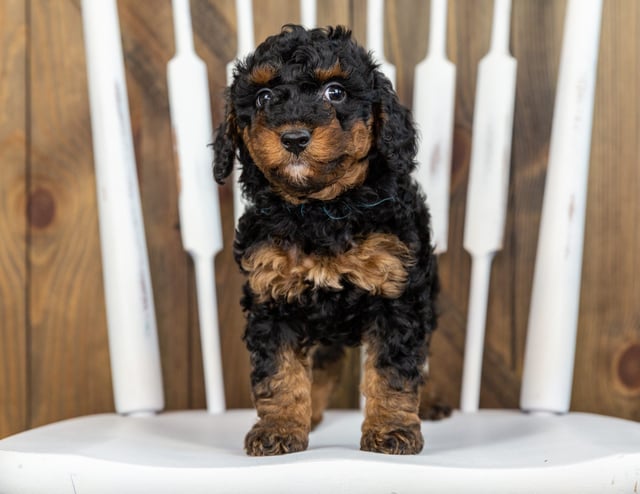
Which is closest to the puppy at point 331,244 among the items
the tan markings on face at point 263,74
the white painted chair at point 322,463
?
the tan markings on face at point 263,74

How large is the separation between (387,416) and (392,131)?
507 millimetres

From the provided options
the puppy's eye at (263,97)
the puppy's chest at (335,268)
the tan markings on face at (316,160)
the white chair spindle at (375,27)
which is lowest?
the puppy's chest at (335,268)

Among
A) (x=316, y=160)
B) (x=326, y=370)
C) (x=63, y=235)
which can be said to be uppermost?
(x=316, y=160)

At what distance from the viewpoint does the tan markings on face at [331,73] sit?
1.27 meters

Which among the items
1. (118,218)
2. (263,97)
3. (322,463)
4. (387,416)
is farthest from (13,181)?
(322,463)

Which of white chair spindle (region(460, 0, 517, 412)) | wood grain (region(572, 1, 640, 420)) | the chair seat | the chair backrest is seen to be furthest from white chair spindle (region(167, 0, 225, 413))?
wood grain (region(572, 1, 640, 420))

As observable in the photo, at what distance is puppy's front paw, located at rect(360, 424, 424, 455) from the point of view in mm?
1260

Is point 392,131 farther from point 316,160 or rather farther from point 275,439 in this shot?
point 275,439

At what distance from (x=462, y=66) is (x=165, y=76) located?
2.55ft

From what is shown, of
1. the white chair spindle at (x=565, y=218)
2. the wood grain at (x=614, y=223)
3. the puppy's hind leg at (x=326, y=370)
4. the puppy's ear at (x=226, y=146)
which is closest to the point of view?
the puppy's ear at (x=226, y=146)

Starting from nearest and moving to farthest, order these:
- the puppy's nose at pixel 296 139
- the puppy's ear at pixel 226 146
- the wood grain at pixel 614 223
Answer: the puppy's nose at pixel 296 139, the puppy's ear at pixel 226 146, the wood grain at pixel 614 223

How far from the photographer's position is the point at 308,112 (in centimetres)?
122

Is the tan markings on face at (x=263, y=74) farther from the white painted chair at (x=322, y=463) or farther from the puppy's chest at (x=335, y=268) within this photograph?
the white painted chair at (x=322, y=463)

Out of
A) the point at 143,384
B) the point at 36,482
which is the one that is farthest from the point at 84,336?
the point at 36,482
